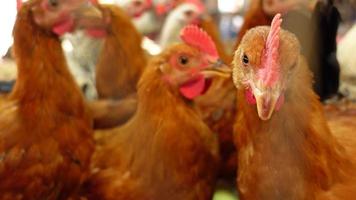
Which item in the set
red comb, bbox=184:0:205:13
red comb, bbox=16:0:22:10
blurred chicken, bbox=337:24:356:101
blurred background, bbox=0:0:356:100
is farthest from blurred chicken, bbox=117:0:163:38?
blurred chicken, bbox=337:24:356:101

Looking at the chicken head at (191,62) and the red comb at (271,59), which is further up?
the red comb at (271,59)

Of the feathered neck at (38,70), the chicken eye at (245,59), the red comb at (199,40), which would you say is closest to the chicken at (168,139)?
the red comb at (199,40)

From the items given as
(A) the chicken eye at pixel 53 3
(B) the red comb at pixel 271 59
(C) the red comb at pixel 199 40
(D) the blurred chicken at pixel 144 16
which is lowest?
(D) the blurred chicken at pixel 144 16

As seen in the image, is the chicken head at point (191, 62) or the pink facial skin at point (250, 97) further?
the chicken head at point (191, 62)

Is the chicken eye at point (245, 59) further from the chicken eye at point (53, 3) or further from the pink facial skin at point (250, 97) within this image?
the chicken eye at point (53, 3)

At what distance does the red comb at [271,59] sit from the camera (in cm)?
74

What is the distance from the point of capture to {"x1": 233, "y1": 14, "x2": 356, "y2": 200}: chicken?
29.8 inches

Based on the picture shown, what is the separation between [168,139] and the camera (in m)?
1.06

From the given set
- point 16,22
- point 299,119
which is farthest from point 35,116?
point 299,119

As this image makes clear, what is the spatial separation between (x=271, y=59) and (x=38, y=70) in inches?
18.3

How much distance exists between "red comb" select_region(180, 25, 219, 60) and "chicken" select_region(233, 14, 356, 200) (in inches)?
7.4

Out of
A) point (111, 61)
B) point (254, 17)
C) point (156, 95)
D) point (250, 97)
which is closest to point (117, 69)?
point (111, 61)

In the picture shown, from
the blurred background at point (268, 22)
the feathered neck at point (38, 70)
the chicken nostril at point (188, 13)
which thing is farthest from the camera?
the chicken nostril at point (188, 13)

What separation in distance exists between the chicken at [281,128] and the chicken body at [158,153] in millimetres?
185
